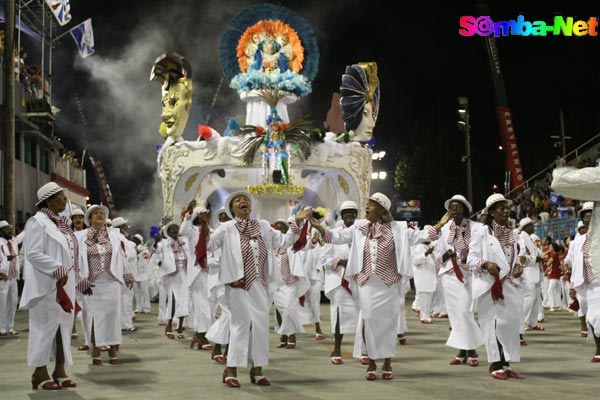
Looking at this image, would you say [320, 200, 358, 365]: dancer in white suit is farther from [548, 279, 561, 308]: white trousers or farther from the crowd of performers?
[548, 279, 561, 308]: white trousers

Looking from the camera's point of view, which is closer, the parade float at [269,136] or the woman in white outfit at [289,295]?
the woman in white outfit at [289,295]

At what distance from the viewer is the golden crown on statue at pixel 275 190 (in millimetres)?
29594

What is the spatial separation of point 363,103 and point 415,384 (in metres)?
24.2

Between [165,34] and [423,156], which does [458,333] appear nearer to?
[165,34]

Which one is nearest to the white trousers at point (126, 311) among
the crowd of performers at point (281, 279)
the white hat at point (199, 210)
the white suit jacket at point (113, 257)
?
the crowd of performers at point (281, 279)

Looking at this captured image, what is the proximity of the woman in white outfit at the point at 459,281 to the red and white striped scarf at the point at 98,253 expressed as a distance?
4.06 m

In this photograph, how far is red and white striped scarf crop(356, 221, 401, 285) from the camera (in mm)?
9227

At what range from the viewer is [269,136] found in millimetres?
29422

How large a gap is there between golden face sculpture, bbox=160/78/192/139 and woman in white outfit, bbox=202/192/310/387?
75.1 feet

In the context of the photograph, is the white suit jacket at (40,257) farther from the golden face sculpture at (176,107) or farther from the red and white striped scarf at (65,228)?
the golden face sculpture at (176,107)

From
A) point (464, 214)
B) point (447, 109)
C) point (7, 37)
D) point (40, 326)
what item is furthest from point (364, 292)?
point (447, 109)

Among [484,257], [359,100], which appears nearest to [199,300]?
[484,257]

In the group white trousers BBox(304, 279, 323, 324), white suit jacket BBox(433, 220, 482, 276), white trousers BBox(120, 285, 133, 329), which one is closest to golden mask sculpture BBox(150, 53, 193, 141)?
white trousers BBox(120, 285, 133, 329)

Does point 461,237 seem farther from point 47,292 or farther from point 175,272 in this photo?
point 175,272
